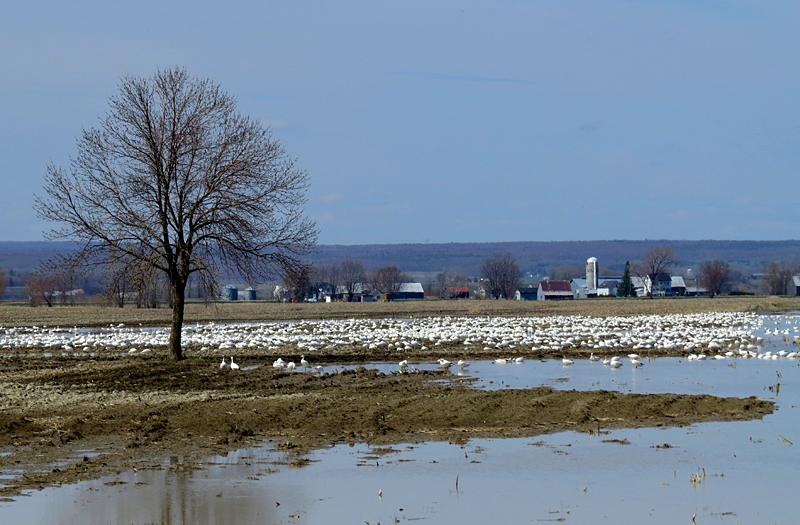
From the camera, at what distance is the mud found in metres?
9.59

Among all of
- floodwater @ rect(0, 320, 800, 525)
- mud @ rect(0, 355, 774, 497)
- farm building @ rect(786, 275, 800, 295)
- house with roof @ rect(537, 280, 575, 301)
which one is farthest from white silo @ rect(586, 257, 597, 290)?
floodwater @ rect(0, 320, 800, 525)

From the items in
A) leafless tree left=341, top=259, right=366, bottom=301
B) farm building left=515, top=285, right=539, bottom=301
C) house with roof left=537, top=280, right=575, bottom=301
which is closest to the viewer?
leafless tree left=341, top=259, right=366, bottom=301

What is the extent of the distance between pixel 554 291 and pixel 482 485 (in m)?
149

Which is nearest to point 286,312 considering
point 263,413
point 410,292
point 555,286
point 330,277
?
point 263,413

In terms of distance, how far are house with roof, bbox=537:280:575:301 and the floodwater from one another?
468 feet

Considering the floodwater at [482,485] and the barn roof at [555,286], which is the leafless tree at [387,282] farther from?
the floodwater at [482,485]

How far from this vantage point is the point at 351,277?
14212 cm

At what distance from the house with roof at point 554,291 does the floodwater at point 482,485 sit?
14258cm

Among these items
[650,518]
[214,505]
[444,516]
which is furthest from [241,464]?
[650,518]

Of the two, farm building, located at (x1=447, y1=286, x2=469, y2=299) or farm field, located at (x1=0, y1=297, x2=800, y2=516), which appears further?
farm building, located at (x1=447, y1=286, x2=469, y2=299)

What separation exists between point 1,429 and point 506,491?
6.81 metres

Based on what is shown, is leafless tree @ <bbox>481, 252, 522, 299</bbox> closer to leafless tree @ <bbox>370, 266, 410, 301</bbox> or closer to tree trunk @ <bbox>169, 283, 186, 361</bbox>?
leafless tree @ <bbox>370, 266, 410, 301</bbox>

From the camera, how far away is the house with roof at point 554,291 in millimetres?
151750

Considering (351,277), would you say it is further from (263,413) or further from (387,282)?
(263,413)
